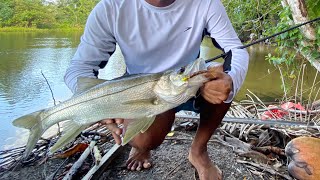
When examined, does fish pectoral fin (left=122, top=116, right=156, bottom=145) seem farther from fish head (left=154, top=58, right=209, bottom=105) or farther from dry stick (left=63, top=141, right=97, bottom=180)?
dry stick (left=63, top=141, right=97, bottom=180)

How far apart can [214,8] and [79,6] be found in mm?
38716

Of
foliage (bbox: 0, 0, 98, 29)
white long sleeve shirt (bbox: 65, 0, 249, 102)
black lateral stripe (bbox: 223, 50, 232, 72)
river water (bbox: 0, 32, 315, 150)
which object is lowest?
foliage (bbox: 0, 0, 98, 29)

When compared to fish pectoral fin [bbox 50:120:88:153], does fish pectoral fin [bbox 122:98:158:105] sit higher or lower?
higher

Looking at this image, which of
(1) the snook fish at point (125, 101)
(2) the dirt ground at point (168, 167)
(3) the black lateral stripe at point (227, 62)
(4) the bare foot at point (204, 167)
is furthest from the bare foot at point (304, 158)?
(1) the snook fish at point (125, 101)

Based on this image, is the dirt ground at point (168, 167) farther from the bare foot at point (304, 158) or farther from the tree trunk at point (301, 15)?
the tree trunk at point (301, 15)

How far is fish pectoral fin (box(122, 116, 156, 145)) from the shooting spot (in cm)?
171

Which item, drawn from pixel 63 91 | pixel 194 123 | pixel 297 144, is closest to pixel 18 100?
pixel 63 91

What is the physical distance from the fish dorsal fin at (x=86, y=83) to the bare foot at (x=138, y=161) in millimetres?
777

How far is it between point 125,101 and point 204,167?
2.60ft

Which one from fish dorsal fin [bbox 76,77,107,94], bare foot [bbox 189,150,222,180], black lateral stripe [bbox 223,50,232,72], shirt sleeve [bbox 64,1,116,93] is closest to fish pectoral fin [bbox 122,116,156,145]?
fish dorsal fin [bbox 76,77,107,94]

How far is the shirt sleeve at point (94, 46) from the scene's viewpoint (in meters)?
1.98

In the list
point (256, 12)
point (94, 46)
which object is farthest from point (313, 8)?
point (94, 46)

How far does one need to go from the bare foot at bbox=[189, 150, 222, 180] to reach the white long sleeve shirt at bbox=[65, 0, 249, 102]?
620mm

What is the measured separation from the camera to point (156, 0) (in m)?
2.09
